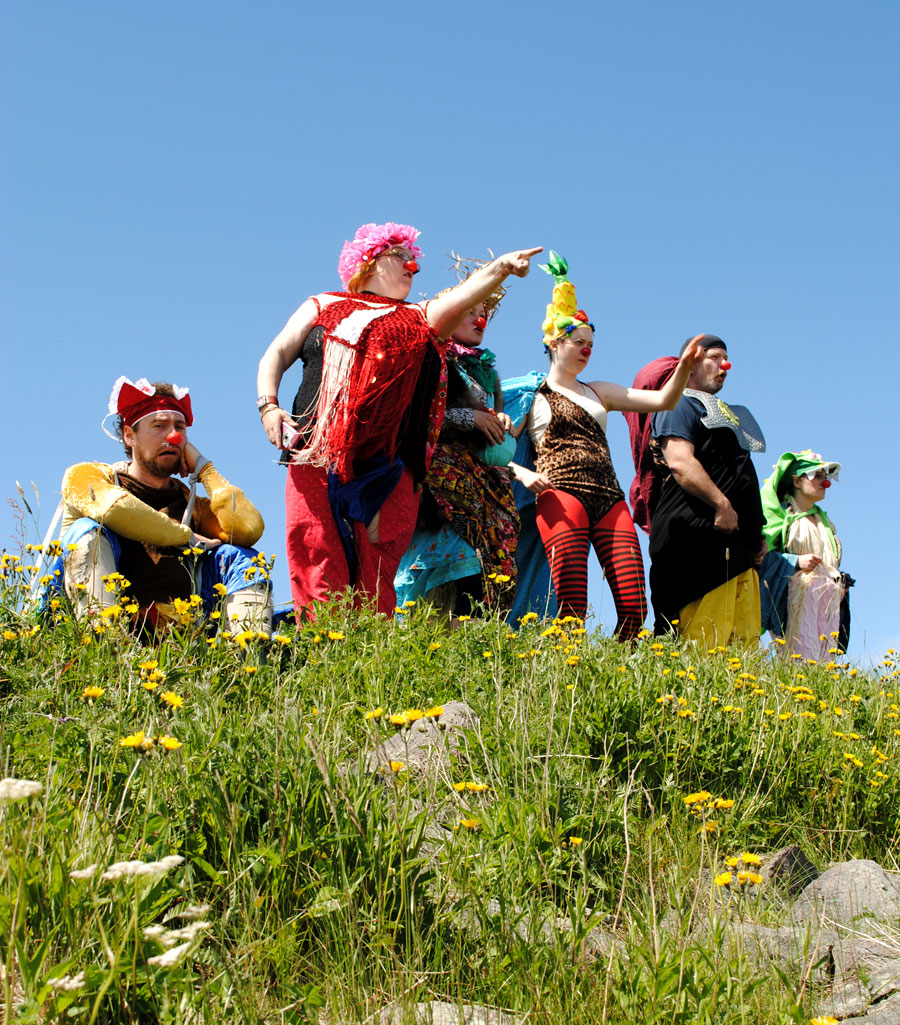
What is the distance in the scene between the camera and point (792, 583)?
790 cm

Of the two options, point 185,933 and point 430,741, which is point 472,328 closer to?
point 430,741

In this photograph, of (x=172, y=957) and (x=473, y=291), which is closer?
(x=172, y=957)

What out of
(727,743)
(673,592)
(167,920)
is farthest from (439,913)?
(673,592)

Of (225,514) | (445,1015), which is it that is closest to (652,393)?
(225,514)

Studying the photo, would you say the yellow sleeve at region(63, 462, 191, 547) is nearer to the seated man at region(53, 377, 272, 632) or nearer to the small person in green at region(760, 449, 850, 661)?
the seated man at region(53, 377, 272, 632)

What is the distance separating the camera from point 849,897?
3025mm

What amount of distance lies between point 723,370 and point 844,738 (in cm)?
360

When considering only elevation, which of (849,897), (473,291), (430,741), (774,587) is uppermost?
(473,291)

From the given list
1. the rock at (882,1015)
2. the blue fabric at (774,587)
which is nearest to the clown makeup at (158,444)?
the blue fabric at (774,587)

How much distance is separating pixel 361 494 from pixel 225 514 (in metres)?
0.89

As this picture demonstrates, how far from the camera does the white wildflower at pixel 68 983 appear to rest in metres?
1.86

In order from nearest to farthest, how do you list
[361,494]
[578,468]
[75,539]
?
1. [361,494]
2. [75,539]
3. [578,468]

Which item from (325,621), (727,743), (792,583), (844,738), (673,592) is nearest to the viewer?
(727,743)

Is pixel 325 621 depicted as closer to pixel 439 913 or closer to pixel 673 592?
pixel 439 913
